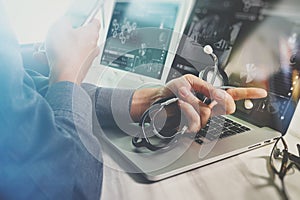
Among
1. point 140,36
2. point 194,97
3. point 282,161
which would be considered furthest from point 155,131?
point 140,36

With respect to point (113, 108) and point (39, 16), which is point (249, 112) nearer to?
point (113, 108)

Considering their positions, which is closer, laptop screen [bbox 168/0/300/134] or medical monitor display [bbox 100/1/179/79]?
laptop screen [bbox 168/0/300/134]

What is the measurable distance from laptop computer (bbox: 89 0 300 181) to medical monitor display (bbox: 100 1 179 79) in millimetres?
177

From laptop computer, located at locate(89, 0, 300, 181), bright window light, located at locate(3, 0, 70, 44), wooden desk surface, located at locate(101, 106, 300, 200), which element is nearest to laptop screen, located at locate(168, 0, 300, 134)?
laptop computer, located at locate(89, 0, 300, 181)

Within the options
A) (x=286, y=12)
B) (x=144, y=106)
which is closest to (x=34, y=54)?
(x=144, y=106)

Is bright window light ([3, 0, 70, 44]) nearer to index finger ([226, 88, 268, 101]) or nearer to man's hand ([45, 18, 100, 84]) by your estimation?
man's hand ([45, 18, 100, 84])

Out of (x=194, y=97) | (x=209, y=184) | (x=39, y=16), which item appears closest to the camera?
(x=209, y=184)

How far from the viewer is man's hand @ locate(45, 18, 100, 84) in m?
0.45

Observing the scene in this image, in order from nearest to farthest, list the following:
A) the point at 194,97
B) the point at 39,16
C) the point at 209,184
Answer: the point at 209,184
the point at 194,97
the point at 39,16

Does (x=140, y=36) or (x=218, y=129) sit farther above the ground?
(x=140, y=36)

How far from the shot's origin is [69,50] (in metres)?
0.48

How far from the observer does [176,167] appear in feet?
1.25

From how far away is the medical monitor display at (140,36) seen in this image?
65 centimetres

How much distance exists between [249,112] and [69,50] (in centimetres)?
38
